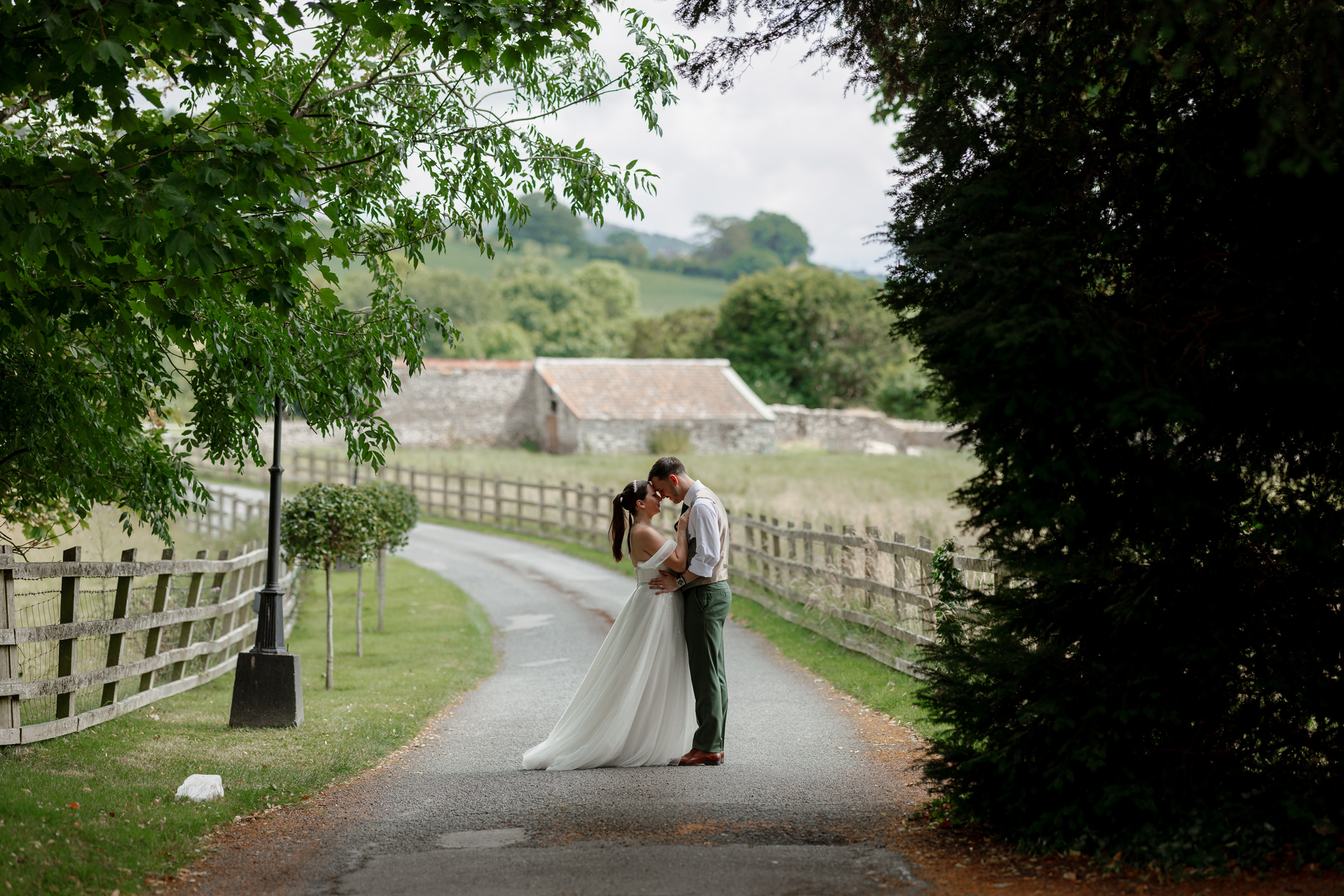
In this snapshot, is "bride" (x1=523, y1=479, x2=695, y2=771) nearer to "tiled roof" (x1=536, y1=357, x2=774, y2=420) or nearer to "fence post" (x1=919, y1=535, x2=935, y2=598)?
"fence post" (x1=919, y1=535, x2=935, y2=598)

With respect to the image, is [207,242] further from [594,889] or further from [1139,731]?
[1139,731]

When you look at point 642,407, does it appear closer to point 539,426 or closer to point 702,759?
point 539,426

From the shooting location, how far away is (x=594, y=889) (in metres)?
4.48

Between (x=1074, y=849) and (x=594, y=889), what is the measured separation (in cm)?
202

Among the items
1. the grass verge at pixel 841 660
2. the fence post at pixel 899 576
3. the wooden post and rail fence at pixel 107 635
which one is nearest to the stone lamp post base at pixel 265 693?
the wooden post and rail fence at pixel 107 635

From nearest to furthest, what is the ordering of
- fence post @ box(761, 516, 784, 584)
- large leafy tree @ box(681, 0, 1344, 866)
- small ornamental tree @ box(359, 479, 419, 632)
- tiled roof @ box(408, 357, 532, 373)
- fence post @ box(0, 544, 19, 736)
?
1. large leafy tree @ box(681, 0, 1344, 866)
2. fence post @ box(0, 544, 19, 736)
3. small ornamental tree @ box(359, 479, 419, 632)
4. fence post @ box(761, 516, 784, 584)
5. tiled roof @ box(408, 357, 532, 373)

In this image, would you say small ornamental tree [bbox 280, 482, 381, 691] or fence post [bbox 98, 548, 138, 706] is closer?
fence post [bbox 98, 548, 138, 706]

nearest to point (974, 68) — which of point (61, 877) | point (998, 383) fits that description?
point (998, 383)

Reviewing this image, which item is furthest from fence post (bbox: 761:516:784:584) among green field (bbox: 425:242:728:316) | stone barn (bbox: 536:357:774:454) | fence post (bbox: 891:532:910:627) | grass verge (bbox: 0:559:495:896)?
green field (bbox: 425:242:728:316)

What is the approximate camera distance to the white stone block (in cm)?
616

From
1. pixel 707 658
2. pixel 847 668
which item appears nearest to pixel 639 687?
pixel 707 658

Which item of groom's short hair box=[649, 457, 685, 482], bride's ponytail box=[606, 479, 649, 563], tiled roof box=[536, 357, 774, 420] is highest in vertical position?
tiled roof box=[536, 357, 774, 420]

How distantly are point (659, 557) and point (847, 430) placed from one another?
46748 millimetres

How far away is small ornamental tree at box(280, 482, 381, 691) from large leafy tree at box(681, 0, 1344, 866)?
7687mm
